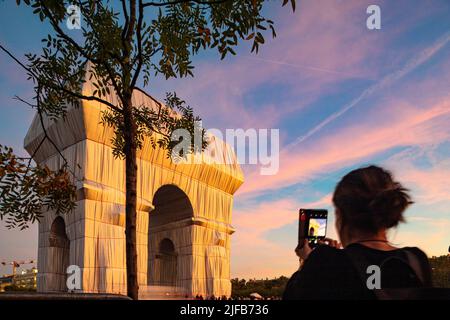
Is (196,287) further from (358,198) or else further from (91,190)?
(358,198)

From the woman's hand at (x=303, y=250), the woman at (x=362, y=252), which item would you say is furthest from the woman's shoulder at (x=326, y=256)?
the woman's hand at (x=303, y=250)

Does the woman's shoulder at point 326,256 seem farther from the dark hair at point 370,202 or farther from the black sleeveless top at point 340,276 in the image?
the dark hair at point 370,202

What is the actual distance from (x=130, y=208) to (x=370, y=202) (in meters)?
6.33

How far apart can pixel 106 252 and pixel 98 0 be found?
23.3m

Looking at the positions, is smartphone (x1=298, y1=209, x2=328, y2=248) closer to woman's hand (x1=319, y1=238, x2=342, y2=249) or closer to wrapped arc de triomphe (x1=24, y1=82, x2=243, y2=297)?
woman's hand (x1=319, y1=238, x2=342, y2=249)

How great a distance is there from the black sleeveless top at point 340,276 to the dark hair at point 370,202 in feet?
0.70

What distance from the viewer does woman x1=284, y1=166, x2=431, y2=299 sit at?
110 inches

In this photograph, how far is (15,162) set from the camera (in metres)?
8.16

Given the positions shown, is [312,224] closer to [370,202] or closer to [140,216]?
[370,202]

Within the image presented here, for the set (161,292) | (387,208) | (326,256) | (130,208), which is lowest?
(161,292)

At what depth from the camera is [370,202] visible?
3023mm

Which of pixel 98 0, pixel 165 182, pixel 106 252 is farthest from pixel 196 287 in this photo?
pixel 98 0

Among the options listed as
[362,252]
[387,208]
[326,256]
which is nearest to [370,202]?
[387,208]

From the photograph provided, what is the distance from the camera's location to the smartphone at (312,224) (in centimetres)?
343
